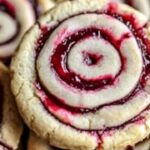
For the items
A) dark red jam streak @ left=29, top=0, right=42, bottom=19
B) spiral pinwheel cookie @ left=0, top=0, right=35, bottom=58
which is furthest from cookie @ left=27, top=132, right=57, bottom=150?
dark red jam streak @ left=29, top=0, right=42, bottom=19

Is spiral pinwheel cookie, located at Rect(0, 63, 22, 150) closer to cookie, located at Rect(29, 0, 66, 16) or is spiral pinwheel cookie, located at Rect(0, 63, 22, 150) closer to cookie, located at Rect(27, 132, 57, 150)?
cookie, located at Rect(27, 132, 57, 150)

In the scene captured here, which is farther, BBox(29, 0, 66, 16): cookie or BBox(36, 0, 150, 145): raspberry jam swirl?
BBox(29, 0, 66, 16): cookie

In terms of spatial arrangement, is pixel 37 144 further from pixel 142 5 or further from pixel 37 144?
pixel 142 5

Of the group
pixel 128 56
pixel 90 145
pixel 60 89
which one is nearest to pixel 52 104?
pixel 60 89

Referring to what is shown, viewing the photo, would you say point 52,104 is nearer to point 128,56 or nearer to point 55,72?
point 55,72

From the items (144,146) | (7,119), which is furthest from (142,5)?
(7,119)

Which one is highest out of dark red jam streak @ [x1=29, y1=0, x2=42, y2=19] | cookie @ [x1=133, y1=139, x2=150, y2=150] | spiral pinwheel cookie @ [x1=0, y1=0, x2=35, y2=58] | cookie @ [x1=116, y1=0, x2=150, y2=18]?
cookie @ [x1=116, y1=0, x2=150, y2=18]

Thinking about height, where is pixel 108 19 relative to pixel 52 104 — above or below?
above
